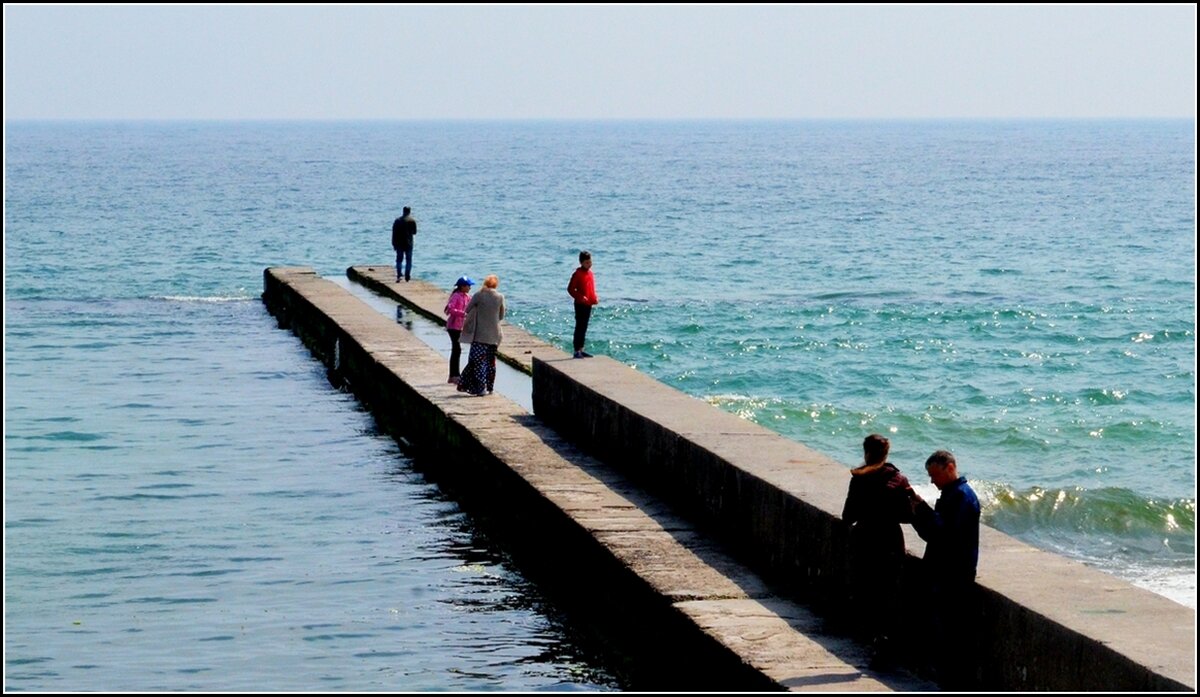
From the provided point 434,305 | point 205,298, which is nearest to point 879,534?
point 434,305

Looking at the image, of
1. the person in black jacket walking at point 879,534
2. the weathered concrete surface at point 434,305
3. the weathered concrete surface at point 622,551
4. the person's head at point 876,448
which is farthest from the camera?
the weathered concrete surface at point 434,305

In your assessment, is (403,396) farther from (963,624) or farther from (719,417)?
(963,624)

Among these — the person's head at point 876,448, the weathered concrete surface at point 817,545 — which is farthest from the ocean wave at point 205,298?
the person's head at point 876,448

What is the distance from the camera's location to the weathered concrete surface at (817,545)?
6836 millimetres

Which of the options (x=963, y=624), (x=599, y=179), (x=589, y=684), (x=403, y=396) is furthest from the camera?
(x=599, y=179)

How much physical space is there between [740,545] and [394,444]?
740cm

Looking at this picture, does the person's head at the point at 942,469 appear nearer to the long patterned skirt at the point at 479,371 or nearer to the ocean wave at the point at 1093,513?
the long patterned skirt at the point at 479,371

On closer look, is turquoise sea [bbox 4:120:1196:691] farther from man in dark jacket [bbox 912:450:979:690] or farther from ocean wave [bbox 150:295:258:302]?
man in dark jacket [bbox 912:450:979:690]

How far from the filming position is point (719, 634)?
8.48 m

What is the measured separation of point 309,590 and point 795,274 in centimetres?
3326

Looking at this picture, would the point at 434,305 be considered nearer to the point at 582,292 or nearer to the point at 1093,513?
the point at 582,292

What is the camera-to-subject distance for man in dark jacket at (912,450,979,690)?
23.5ft

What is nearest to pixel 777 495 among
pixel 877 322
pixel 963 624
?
pixel 963 624

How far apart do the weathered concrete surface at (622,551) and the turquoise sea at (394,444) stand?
1.22 feet
